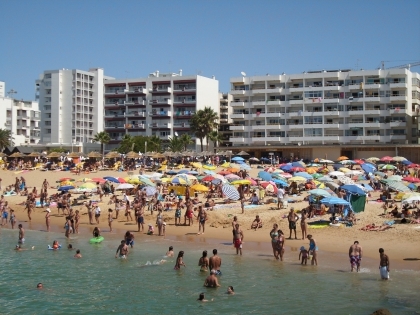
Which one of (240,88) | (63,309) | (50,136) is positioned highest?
(240,88)

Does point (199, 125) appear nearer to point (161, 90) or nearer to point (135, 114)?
point (161, 90)

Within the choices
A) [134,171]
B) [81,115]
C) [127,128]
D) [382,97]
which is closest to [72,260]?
[134,171]

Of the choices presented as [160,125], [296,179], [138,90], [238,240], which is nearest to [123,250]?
[238,240]

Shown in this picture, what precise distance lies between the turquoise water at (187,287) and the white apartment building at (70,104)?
78.8m

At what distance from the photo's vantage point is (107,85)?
313 ft

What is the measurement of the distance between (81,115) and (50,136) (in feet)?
23.5

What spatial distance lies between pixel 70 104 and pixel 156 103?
18562 millimetres

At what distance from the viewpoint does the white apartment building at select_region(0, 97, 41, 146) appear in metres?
95.1

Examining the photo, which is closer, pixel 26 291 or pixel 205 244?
pixel 26 291

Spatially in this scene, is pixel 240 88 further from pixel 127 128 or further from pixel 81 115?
pixel 81 115

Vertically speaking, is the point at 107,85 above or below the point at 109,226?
above

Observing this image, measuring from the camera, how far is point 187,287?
56.7 feet

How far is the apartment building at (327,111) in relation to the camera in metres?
73.4

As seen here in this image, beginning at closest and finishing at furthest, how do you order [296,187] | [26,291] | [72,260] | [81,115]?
[26,291]
[72,260]
[296,187]
[81,115]
